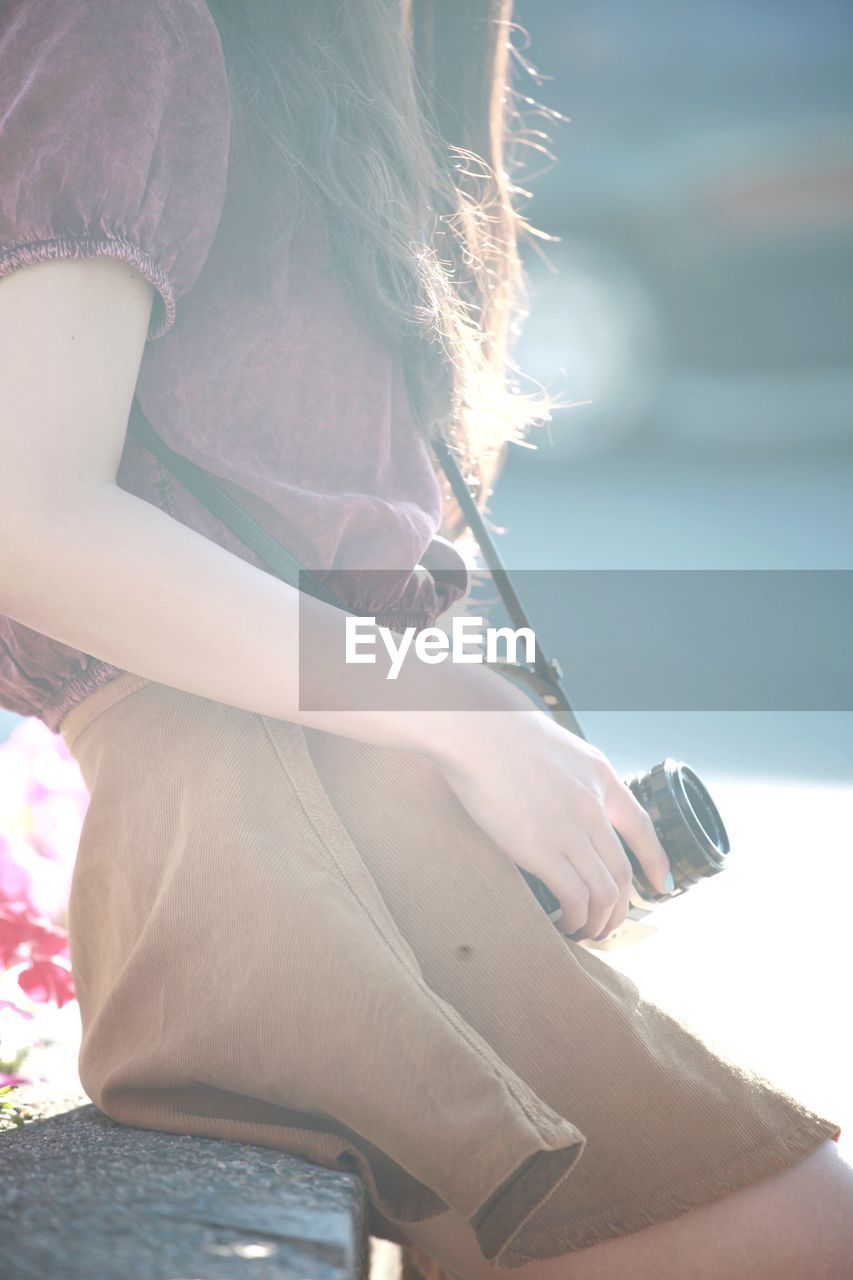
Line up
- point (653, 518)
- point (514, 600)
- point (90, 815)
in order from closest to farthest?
point (90, 815), point (514, 600), point (653, 518)

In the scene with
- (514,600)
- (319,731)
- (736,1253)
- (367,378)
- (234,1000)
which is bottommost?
(736,1253)

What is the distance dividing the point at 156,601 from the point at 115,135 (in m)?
0.21

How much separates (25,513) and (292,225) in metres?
0.25

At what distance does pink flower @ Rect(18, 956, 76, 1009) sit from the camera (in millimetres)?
778

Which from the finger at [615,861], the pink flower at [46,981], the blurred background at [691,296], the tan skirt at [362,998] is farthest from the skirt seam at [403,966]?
the blurred background at [691,296]

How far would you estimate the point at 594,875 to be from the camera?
0.51 metres

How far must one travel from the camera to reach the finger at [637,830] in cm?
54

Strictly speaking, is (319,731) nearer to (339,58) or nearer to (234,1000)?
(234,1000)

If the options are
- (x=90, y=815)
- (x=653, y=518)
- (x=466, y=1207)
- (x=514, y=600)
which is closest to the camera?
(x=466, y=1207)

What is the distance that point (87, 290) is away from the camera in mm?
453

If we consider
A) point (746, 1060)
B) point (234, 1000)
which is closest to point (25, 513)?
point (234, 1000)

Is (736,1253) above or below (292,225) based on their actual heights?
below

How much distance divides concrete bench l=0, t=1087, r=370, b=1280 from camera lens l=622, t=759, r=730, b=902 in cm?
23

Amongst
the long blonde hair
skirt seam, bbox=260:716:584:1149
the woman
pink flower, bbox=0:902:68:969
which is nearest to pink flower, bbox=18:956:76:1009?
pink flower, bbox=0:902:68:969
